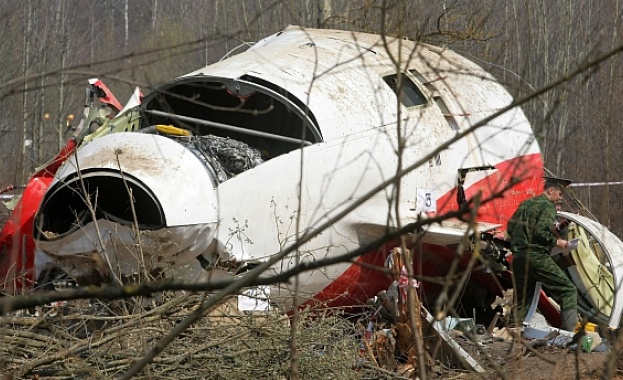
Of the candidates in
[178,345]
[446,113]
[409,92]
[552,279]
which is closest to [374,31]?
[409,92]

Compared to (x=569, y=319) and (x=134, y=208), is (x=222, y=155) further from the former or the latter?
(x=569, y=319)

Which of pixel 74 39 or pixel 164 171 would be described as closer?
pixel 164 171

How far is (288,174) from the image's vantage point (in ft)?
24.4

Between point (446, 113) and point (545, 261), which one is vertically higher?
point (446, 113)

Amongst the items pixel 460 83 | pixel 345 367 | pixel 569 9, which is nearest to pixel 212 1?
pixel 569 9

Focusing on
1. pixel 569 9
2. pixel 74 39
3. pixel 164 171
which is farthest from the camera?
pixel 74 39

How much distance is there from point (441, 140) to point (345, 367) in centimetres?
296

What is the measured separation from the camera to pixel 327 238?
7.59 m

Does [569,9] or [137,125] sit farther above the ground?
[569,9]

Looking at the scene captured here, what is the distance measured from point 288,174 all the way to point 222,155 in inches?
21.2

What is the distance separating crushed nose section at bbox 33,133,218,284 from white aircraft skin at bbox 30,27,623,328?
1 centimetres

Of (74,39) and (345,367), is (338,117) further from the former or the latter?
Answer: (74,39)

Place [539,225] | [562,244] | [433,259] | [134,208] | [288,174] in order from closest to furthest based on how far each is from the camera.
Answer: [134,208], [288,174], [433,259], [539,225], [562,244]

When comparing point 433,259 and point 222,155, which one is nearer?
point 222,155
